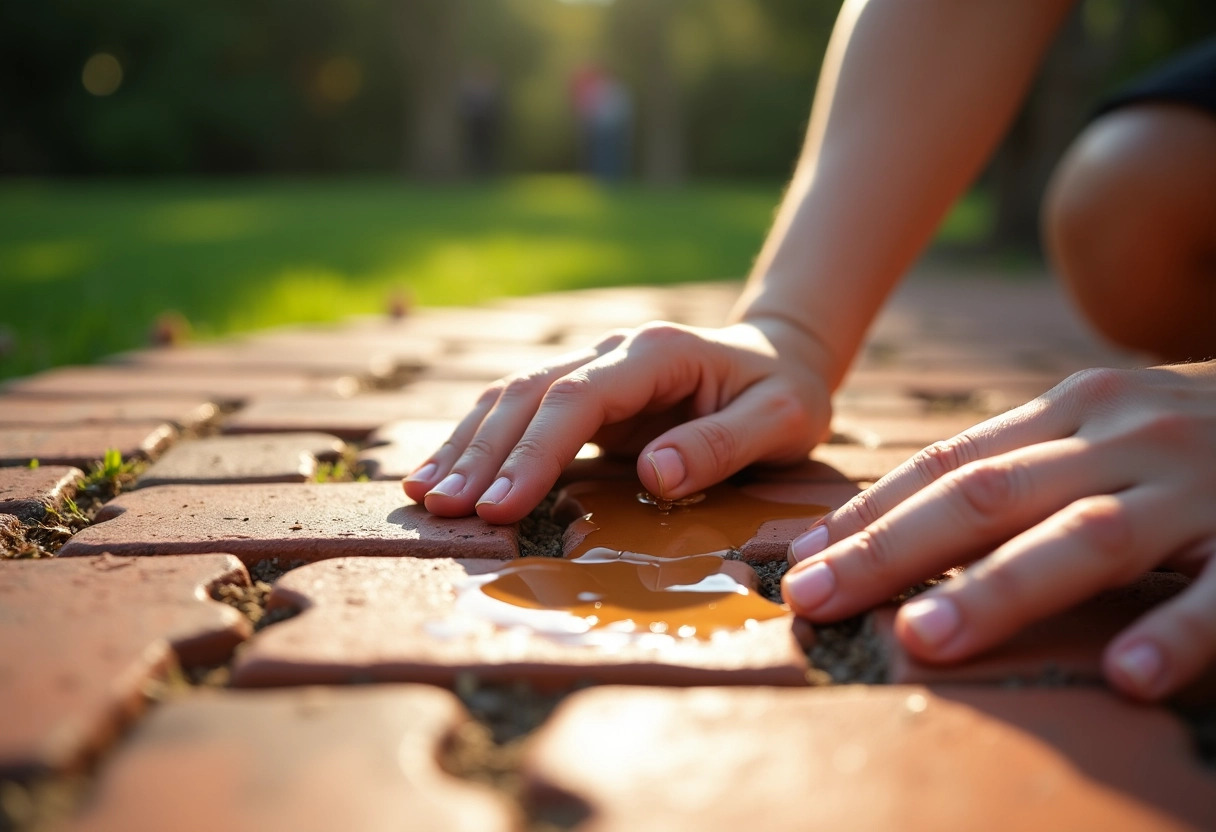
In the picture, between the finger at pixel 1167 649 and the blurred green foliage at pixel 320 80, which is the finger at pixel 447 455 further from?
the blurred green foliage at pixel 320 80

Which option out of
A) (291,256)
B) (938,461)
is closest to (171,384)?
(938,461)

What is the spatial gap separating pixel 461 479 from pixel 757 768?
740 mm

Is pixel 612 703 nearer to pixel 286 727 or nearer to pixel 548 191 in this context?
pixel 286 727

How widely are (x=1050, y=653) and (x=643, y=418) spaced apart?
2.65 feet

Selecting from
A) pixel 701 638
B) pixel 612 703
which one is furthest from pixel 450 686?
pixel 701 638

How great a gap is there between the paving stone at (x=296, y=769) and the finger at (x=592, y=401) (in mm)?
503

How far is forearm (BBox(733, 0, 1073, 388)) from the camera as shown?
189 centimetres

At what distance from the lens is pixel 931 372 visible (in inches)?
117

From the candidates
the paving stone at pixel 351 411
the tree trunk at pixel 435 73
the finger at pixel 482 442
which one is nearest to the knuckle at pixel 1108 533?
the finger at pixel 482 442

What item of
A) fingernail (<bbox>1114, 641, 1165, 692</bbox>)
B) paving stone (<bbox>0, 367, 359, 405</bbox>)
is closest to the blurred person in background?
fingernail (<bbox>1114, 641, 1165, 692</bbox>)

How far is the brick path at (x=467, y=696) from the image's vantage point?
780mm

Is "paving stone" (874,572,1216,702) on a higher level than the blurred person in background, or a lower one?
lower

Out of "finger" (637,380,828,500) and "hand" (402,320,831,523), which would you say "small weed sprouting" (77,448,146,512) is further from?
"finger" (637,380,828,500)

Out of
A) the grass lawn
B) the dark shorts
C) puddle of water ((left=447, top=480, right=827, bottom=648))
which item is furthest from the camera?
the grass lawn
